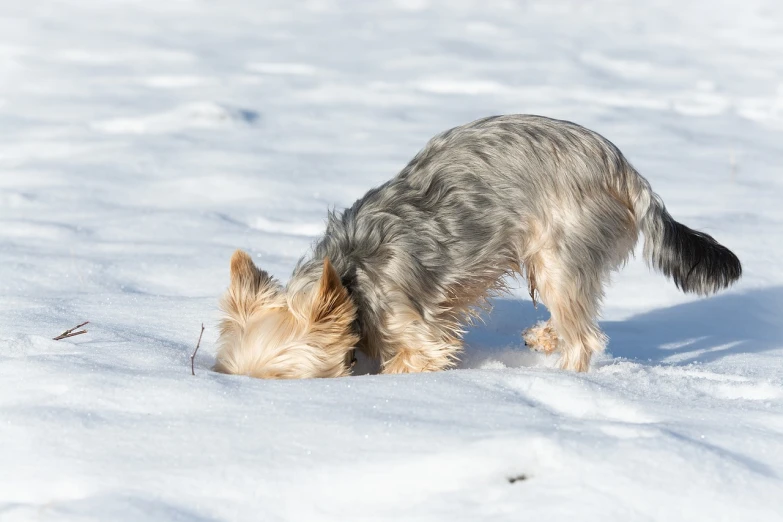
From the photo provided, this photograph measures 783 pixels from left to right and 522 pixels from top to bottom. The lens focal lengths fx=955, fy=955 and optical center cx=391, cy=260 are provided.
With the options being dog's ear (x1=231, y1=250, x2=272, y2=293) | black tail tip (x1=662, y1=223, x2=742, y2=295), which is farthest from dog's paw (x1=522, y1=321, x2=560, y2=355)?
dog's ear (x1=231, y1=250, x2=272, y2=293)

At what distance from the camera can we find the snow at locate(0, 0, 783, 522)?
2232 millimetres

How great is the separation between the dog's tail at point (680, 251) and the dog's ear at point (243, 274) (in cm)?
156

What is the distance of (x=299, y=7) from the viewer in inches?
558

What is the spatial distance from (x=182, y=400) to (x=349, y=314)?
0.96m

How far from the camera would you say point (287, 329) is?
3.44 m

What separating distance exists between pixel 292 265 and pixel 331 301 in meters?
1.74

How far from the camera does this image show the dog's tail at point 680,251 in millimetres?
3877

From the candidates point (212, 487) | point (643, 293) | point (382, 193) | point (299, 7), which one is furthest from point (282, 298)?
point (299, 7)

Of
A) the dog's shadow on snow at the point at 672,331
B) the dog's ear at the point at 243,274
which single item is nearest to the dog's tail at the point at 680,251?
the dog's shadow on snow at the point at 672,331

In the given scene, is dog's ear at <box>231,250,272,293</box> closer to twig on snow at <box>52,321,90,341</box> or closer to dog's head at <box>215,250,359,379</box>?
dog's head at <box>215,250,359,379</box>

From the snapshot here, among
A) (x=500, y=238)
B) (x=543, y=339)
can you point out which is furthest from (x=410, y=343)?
(x=543, y=339)

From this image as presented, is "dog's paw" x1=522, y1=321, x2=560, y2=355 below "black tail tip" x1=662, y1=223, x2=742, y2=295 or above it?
below

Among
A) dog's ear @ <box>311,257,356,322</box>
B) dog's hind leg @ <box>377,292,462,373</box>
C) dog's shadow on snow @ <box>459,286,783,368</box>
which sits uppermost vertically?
dog's ear @ <box>311,257,356,322</box>

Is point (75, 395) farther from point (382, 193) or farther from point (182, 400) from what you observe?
point (382, 193)
